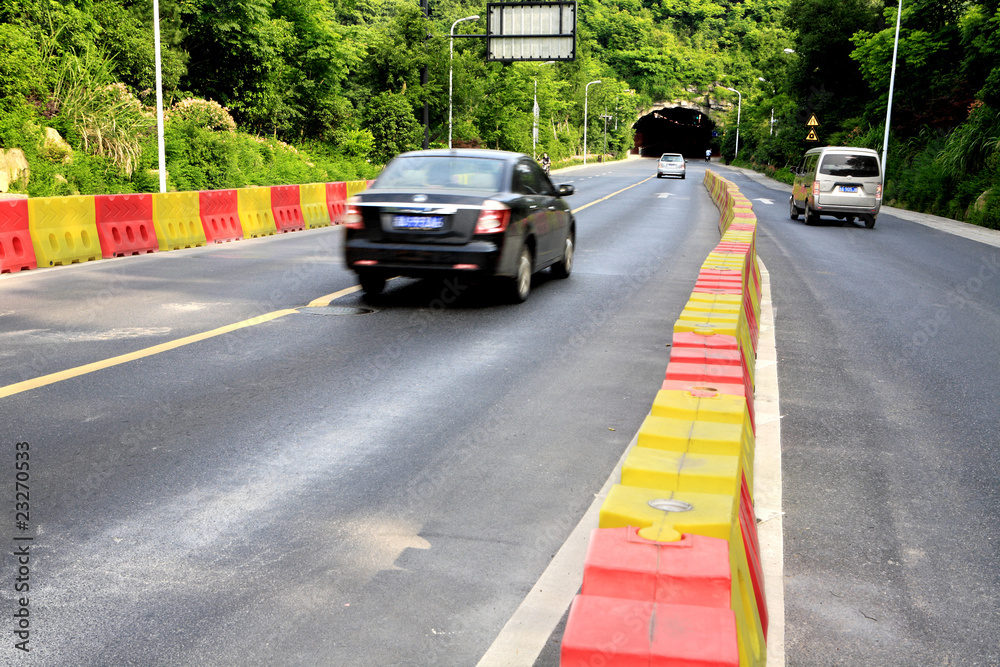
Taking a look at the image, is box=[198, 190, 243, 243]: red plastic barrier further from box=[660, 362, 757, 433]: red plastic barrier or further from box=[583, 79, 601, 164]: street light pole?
box=[583, 79, 601, 164]: street light pole

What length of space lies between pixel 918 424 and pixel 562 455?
2.52 m

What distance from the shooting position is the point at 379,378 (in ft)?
23.5

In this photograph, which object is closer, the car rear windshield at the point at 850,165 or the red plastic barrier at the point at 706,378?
the red plastic barrier at the point at 706,378

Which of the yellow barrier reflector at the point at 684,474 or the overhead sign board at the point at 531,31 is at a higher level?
the overhead sign board at the point at 531,31

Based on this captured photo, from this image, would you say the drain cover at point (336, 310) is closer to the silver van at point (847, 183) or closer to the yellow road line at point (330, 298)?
the yellow road line at point (330, 298)

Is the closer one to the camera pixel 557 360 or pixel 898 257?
pixel 557 360

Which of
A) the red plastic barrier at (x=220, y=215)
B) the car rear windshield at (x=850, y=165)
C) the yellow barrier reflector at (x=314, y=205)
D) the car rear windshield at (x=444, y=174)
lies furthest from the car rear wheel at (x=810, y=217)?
the car rear windshield at (x=444, y=174)

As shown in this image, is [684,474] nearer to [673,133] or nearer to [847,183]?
[847,183]

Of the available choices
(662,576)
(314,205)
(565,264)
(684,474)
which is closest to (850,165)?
(314,205)

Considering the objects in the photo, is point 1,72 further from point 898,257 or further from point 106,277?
point 898,257

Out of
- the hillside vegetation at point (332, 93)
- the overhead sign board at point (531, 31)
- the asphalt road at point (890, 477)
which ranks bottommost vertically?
the asphalt road at point (890, 477)

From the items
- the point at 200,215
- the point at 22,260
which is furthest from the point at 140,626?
the point at 200,215

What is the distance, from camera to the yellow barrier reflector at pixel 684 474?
2936 millimetres

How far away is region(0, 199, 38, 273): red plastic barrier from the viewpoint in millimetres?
12414
